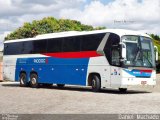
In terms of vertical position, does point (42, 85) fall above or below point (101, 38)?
below

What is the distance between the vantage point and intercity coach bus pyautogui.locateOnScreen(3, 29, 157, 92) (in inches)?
847

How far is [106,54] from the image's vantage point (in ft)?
72.4

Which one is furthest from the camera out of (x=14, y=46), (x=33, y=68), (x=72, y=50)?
(x=14, y=46)

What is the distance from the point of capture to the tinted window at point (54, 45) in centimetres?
2590

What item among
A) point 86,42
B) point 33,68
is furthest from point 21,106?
point 33,68

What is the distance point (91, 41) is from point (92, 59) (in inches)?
38.8

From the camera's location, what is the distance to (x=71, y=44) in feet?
81.5

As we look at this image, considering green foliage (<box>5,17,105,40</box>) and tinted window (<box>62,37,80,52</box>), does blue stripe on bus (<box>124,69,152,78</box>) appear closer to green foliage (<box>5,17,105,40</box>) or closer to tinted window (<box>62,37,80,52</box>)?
tinted window (<box>62,37,80,52</box>)

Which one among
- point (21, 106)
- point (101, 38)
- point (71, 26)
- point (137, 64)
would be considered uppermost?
point (71, 26)

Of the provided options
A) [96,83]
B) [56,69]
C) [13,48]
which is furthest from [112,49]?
[13,48]

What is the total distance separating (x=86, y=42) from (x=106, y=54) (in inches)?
78.6

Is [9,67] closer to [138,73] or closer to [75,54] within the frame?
[75,54]

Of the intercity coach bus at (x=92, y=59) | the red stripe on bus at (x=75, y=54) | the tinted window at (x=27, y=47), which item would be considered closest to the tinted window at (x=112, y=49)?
the intercity coach bus at (x=92, y=59)

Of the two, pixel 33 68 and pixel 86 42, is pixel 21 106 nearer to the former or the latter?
pixel 86 42
